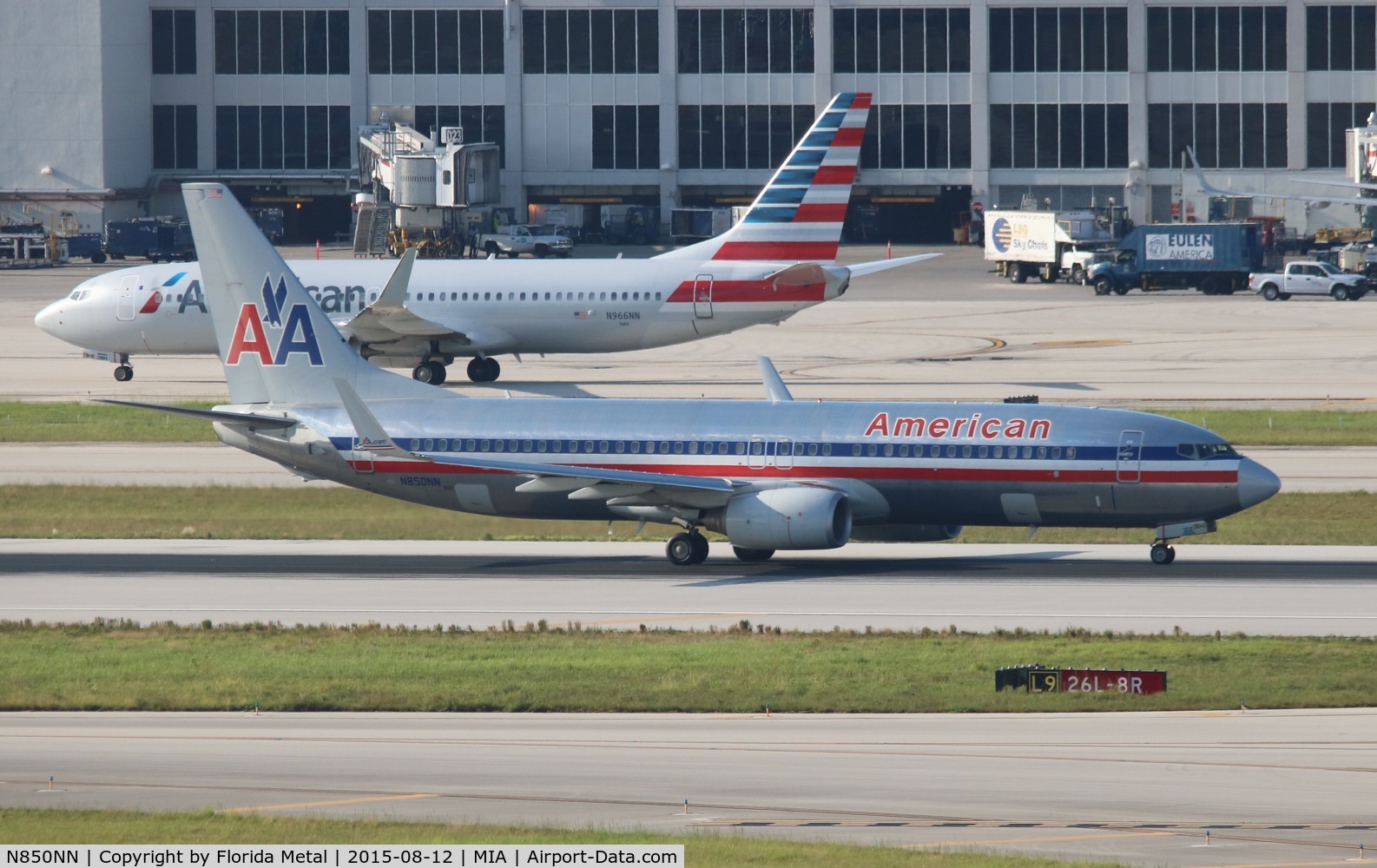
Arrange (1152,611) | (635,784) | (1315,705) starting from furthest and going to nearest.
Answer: (1152,611), (1315,705), (635,784)

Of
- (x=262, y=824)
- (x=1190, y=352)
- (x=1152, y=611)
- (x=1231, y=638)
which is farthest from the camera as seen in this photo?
(x=1190, y=352)

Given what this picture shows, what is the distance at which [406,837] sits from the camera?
18.7 metres

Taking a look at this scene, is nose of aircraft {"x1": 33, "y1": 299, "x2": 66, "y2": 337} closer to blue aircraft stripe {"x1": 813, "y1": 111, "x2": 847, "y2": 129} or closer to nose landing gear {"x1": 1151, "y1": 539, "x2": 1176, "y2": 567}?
blue aircraft stripe {"x1": 813, "y1": 111, "x2": 847, "y2": 129}

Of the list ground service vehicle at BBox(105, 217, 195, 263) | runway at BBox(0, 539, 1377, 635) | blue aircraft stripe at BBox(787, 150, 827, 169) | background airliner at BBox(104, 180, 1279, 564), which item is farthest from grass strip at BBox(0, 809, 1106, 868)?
ground service vehicle at BBox(105, 217, 195, 263)

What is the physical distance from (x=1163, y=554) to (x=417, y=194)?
93650mm

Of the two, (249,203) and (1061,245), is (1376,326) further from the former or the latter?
(249,203)

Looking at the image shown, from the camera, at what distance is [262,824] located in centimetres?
1917

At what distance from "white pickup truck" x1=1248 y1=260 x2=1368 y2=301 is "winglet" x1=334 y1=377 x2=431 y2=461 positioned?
72064 millimetres

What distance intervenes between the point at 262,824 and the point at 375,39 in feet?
405

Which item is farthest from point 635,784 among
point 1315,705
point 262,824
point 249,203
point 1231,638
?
point 249,203

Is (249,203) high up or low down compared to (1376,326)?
up

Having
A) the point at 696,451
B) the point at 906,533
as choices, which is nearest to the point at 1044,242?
the point at 906,533

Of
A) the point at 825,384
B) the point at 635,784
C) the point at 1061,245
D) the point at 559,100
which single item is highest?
the point at 559,100

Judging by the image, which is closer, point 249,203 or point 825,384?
point 825,384
